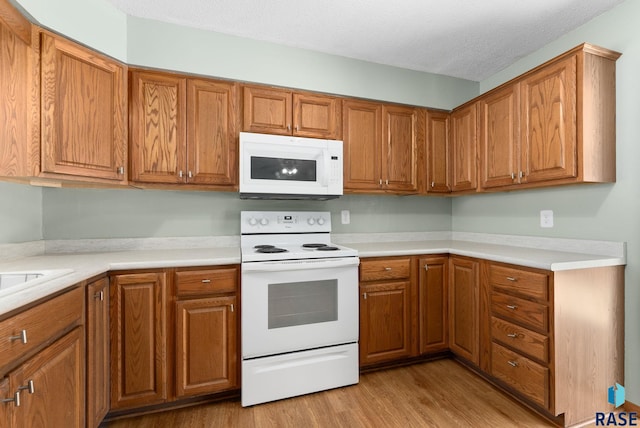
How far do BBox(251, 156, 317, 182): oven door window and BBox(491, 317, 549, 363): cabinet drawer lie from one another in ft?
5.21

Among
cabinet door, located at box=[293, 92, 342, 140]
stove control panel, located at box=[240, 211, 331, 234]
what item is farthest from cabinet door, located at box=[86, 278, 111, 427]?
cabinet door, located at box=[293, 92, 342, 140]

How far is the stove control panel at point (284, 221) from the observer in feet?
8.00

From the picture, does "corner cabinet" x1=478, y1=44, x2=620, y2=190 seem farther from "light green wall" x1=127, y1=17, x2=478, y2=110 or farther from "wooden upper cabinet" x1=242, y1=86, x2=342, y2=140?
"wooden upper cabinet" x1=242, y1=86, x2=342, y2=140

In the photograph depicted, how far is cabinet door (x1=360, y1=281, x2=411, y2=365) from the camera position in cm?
223

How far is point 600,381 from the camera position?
5.82ft

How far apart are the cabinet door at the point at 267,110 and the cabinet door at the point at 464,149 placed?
4.95ft

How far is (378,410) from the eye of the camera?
73.5 inches

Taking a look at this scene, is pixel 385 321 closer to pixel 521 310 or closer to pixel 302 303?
pixel 302 303

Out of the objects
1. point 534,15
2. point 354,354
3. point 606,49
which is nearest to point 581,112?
point 606,49

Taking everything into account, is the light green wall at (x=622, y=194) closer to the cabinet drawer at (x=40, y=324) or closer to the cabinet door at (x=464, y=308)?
the cabinet door at (x=464, y=308)

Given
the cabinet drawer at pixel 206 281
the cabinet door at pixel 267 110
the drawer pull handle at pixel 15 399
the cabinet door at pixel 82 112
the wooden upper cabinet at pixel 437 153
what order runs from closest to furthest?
the drawer pull handle at pixel 15 399
the cabinet door at pixel 82 112
the cabinet drawer at pixel 206 281
the cabinet door at pixel 267 110
the wooden upper cabinet at pixel 437 153

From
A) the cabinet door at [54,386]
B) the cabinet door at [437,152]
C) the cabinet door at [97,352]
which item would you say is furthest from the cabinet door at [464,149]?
the cabinet door at [54,386]

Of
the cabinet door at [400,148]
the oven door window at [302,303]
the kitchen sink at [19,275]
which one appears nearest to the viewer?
the kitchen sink at [19,275]

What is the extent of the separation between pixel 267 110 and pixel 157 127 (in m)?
0.76
